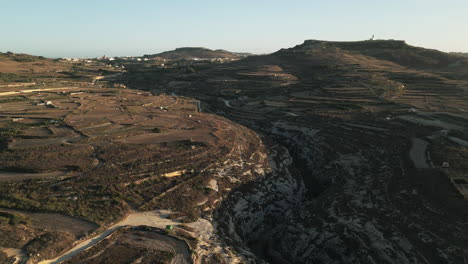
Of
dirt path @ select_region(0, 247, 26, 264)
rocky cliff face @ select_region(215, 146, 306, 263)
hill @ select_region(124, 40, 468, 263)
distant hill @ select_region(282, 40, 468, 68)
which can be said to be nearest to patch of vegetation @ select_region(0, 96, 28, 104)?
hill @ select_region(124, 40, 468, 263)

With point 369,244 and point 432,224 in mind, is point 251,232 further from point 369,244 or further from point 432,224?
point 432,224

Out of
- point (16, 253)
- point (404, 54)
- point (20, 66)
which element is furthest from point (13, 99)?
point (404, 54)

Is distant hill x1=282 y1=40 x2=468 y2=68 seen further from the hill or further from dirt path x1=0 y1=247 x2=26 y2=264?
dirt path x1=0 y1=247 x2=26 y2=264

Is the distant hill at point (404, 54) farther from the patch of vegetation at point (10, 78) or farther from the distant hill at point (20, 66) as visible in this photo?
the distant hill at point (20, 66)

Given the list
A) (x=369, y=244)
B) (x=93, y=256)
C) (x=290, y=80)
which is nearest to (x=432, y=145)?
(x=369, y=244)

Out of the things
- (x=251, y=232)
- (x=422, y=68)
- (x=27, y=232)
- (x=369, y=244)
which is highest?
(x=422, y=68)

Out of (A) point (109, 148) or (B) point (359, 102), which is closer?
(A) point (109, 148)
